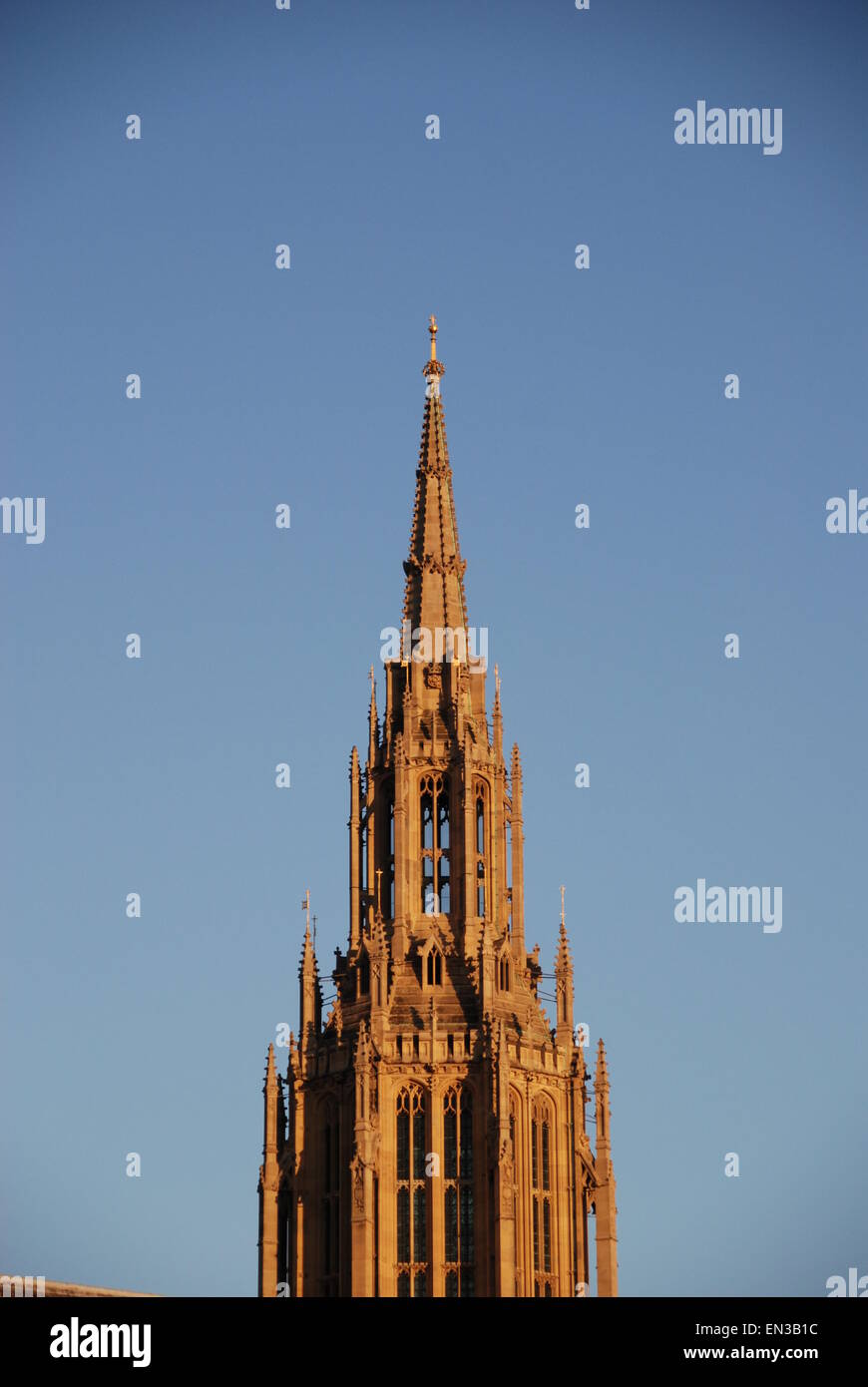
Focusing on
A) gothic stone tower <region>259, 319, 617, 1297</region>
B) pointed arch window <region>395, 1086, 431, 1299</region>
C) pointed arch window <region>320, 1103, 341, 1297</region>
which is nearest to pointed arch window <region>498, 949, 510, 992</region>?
gothic stone tower <region>259, 319, 617, 1297</region>

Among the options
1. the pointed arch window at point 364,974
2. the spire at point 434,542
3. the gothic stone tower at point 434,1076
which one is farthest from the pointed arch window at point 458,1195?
the spire at point 434,542

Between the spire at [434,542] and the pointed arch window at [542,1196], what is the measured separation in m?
27.1

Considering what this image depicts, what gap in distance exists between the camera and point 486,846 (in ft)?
560

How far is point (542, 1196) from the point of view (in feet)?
532

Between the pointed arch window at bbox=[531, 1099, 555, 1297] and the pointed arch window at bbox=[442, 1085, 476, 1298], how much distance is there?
11.1ft

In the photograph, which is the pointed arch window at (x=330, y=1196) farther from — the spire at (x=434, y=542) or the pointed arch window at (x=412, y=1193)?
the spire at (x=434, y=542)

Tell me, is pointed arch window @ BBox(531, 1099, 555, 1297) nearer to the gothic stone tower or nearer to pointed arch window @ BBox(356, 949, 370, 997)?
the gothic stone tower

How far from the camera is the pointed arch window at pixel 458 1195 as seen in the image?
158875 mm
